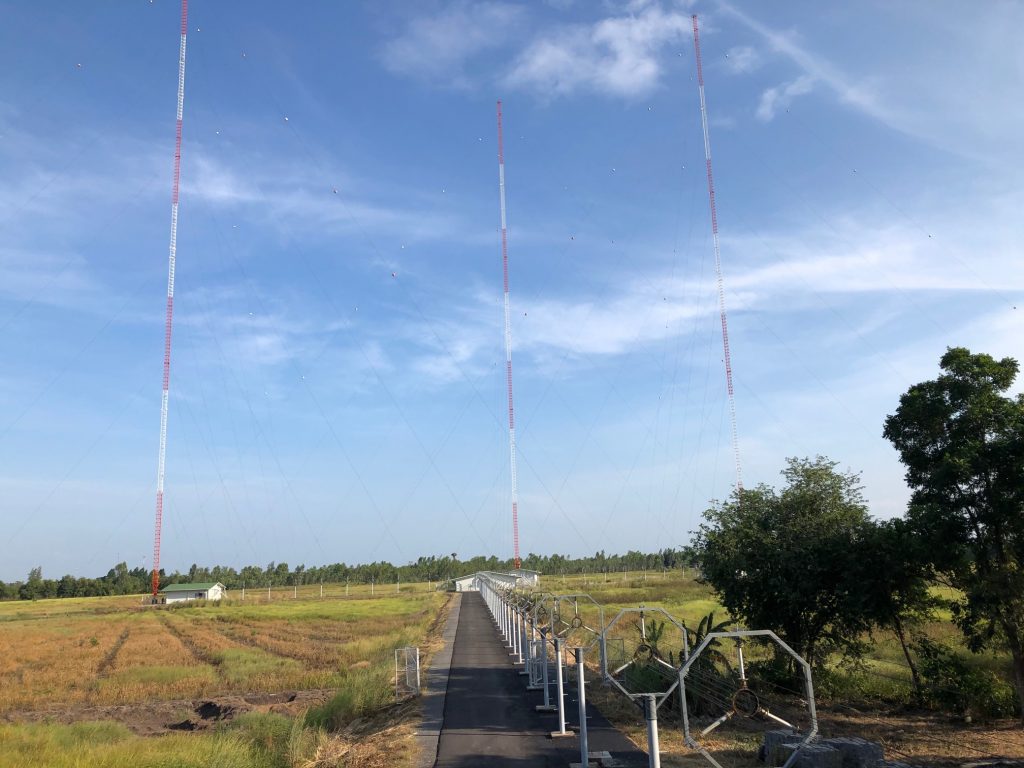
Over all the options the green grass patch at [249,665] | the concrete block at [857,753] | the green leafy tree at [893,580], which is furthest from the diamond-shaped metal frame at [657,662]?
the green grass patch at [249,665]

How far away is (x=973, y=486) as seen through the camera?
60.8 feet

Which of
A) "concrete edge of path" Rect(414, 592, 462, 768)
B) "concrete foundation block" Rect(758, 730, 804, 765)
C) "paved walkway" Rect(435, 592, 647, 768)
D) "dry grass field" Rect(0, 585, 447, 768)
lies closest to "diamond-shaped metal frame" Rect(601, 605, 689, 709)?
"paved walkway" Rect(435, 592, 647, 768)

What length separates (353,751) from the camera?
15.4 metres

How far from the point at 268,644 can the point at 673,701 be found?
38996mm

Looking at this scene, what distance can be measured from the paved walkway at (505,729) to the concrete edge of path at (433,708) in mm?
176

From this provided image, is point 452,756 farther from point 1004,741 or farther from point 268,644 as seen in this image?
point 268,644

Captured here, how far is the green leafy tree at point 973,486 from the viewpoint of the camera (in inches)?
689

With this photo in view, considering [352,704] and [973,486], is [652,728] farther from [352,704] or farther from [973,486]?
[352,704]

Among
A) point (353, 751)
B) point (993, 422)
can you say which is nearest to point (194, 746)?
point (353, 751)

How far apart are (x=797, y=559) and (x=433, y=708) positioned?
36.6 feet

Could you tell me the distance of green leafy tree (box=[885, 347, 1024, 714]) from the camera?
1750 cm

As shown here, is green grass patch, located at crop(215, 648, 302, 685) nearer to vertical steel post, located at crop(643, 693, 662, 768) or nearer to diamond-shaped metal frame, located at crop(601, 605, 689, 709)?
diamond-shaped metal frame, located at crop(601, 605, 689, 709)

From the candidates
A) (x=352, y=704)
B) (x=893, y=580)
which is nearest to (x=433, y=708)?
(x=352, y=704)

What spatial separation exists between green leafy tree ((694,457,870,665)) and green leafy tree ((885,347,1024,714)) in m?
2.57
